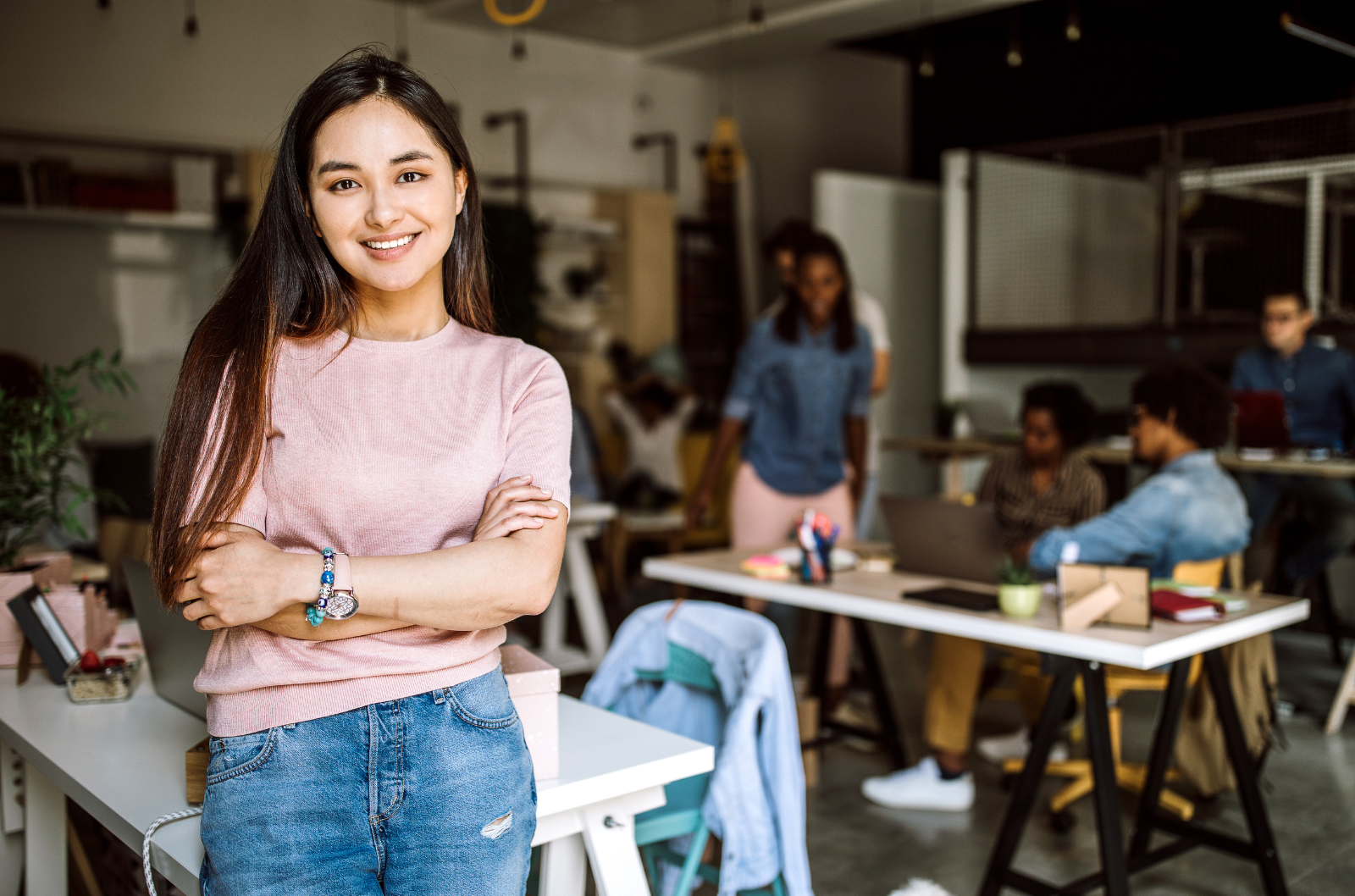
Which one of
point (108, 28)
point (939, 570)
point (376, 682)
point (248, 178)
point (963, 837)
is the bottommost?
point (963, 837)

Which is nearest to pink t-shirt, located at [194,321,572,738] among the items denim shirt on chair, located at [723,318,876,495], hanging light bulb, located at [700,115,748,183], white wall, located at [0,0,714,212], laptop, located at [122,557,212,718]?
laptop, located at [122,557,212,718]

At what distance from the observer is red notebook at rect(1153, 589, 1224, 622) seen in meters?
2.69

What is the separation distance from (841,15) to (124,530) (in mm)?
5901

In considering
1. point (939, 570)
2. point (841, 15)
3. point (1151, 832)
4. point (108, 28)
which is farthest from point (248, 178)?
point (1151, 832)

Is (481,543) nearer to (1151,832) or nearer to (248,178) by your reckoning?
(1151,832)

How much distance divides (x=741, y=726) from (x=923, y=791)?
1.66 metres

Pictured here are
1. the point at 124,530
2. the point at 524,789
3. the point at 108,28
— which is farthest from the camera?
the point at 108,28

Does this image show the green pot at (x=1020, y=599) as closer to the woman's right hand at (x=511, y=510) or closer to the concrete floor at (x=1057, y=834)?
the concrete floor at (x=1057, y=834)

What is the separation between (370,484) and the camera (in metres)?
1.23

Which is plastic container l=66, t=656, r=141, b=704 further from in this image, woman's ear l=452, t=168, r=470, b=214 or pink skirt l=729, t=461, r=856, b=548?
pink skirt l=729, t=461, r=856, b=548

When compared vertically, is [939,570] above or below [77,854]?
above

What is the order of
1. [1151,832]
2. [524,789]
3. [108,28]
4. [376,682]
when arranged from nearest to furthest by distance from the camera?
[376,682] → [524,789] → [1151,832] → [108,28]

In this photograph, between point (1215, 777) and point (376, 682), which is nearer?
point (376, 682)

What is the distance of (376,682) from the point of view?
1.20m
